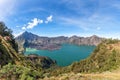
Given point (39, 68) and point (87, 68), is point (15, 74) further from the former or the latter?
point (87, 68)

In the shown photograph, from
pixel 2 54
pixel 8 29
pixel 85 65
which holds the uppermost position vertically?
pixel 8 29

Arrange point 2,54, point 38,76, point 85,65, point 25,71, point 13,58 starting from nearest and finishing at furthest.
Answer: point 25,71
point 38,76
point 2,54
point 13,58
point 85,65

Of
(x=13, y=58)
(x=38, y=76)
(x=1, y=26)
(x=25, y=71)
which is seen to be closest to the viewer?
(x=25, y=71)

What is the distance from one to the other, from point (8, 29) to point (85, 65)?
51276 millimetres

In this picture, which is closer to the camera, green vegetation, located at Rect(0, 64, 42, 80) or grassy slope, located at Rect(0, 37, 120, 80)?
green vegetation, located at Rect(0, 64, 42, 80)

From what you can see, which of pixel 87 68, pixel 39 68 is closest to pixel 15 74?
pixel 39 68

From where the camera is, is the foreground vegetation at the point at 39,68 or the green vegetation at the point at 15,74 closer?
the green vegetation at the point at 15,74

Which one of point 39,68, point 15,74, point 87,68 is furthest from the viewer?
point 87,68

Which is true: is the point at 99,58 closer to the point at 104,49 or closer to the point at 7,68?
the point at 104,49

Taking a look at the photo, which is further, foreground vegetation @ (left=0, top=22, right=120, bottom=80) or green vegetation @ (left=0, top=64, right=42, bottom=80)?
foreground vegetation @ (left=0, top=22, right=120, bottom=80)

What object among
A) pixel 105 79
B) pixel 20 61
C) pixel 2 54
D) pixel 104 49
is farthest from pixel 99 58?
pixel 105 79

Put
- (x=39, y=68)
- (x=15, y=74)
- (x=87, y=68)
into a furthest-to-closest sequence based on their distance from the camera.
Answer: (x=87, y=68), (x=39, y=68), (x=15, y=74)

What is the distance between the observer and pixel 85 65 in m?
137

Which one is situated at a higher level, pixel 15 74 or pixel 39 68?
pixel 15 74
